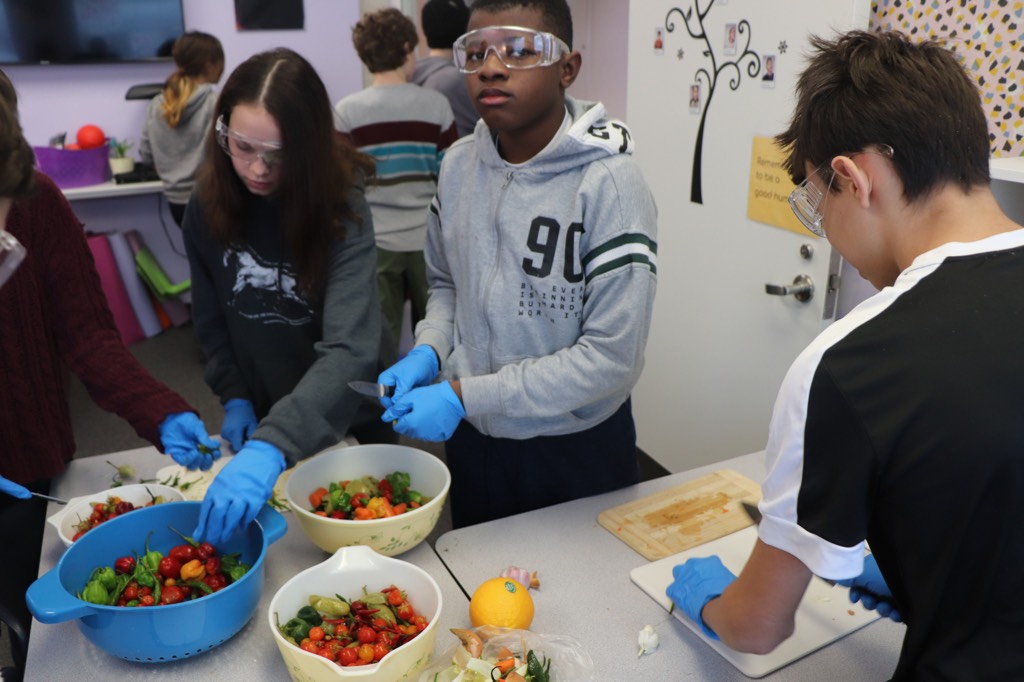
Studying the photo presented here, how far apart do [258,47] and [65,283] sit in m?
3.60

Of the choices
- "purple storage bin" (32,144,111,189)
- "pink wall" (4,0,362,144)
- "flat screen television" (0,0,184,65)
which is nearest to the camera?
"purple storage bin" (32,144,111,189)

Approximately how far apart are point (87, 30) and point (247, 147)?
3526 mm

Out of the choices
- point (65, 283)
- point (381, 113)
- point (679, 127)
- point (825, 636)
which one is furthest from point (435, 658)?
point (381, 113)

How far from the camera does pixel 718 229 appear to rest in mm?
2404

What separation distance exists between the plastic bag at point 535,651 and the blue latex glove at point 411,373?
0.41m

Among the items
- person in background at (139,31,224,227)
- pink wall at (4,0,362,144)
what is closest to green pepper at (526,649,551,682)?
person in background at (139,31,224,227)

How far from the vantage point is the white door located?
2111 mm

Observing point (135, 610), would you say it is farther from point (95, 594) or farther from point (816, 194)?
point (816, 194)

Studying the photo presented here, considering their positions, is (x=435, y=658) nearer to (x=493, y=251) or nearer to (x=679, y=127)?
Answer: (x=493, y=251)

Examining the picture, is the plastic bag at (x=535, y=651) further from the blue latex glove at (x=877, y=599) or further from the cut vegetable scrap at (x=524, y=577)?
the blue latex glove at (x=877, y=599)

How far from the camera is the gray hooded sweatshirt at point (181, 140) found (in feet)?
12.8

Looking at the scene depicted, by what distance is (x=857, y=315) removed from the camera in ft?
2.65

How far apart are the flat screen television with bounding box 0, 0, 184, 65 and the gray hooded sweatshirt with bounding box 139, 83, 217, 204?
1.66 feet

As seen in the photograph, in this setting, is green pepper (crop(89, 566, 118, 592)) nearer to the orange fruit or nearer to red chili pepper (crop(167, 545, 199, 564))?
red chili pepper (crop(167, 545, 199, 564))
